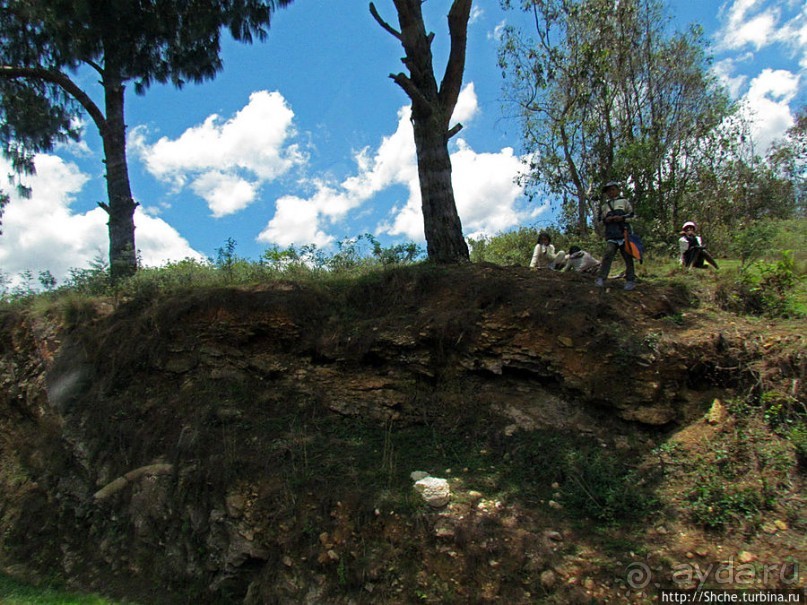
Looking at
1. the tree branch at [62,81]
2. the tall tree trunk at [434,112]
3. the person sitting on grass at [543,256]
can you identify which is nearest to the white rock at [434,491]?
the tall tree trunk at [434,112]

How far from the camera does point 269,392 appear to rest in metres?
6.10

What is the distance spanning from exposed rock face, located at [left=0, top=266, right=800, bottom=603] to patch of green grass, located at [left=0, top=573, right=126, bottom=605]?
255 mm

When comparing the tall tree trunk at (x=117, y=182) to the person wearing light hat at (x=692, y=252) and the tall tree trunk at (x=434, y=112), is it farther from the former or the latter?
the person wearing light hat at (x=692, y=252)

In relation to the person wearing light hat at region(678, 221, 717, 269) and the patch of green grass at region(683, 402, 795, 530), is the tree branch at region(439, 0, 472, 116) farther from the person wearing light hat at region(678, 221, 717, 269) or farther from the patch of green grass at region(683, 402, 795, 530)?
the patch of green grass at region(683, 402, 795, 530)

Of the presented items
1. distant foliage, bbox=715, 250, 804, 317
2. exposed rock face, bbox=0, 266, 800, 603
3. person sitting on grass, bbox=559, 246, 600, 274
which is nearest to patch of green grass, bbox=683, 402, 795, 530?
exposed rock face, bbox=0, 266, 800, 603

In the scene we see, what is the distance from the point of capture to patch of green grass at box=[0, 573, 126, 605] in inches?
195

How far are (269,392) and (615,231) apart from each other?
16.3ft

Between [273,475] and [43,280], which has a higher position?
[43,280]

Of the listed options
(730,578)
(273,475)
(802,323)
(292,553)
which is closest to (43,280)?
(273,475)

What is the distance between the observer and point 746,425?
4699 mm

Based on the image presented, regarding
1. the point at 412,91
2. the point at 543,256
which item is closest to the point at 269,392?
the point at 412,91

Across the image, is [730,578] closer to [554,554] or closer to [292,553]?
[554,554]

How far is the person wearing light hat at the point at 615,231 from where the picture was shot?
6.38 metres

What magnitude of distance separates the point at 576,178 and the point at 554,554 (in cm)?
1281
